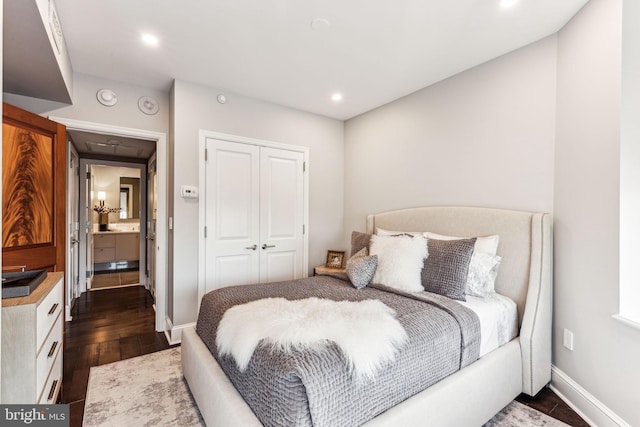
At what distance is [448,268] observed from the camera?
222 centimetres

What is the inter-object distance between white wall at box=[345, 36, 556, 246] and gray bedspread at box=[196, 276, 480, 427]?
3.83 feet

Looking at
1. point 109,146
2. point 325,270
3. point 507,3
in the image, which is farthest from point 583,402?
point 109,146

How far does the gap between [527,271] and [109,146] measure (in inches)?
209

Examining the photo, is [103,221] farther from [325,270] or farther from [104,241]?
[325,270]

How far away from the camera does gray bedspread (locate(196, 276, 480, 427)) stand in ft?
3.97

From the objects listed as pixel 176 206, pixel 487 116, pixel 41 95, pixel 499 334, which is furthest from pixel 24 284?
pixel 487 116

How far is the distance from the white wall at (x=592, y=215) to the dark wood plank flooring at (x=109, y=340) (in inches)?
9.1

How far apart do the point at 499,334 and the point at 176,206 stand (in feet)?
9.70

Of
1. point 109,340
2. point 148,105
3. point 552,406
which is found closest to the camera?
point 552,406

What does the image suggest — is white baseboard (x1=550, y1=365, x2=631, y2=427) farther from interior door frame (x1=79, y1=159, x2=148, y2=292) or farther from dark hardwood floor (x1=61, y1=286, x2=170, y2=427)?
interior door frame (x1=79, y1=159, x2=148, y2=292)

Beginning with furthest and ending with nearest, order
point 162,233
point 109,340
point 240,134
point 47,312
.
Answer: point 240,134, point 162,233, point 109,340, point 47,312

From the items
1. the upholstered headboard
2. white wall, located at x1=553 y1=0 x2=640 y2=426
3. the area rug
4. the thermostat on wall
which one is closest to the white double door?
the thermostat on wall

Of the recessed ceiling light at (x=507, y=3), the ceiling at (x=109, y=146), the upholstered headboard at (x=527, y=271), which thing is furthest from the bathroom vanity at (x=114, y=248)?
the recessed ceiling light at (x=507, y=3)

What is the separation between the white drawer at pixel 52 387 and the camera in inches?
64.7
